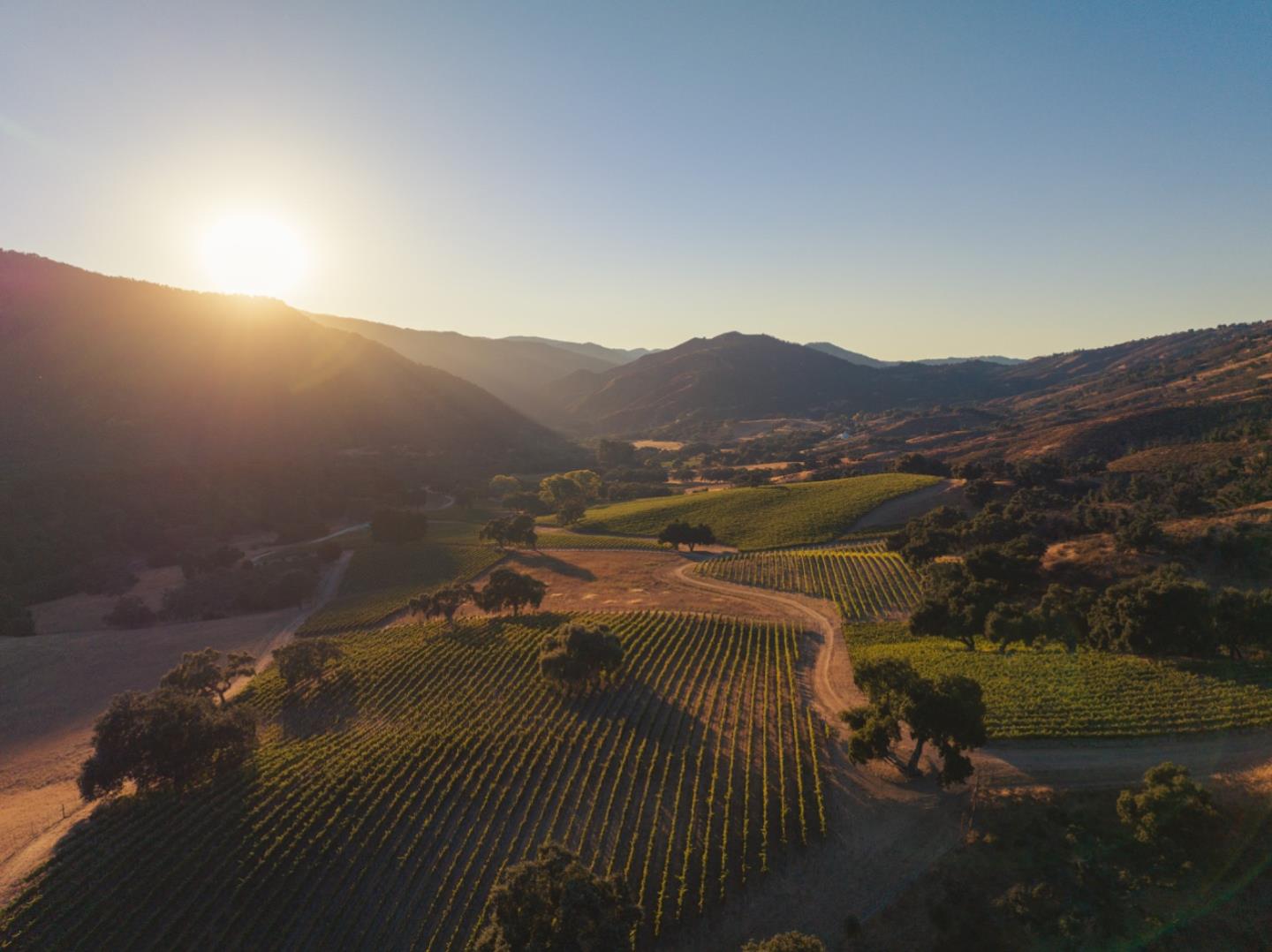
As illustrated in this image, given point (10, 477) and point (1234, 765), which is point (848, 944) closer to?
point (1234, 765)

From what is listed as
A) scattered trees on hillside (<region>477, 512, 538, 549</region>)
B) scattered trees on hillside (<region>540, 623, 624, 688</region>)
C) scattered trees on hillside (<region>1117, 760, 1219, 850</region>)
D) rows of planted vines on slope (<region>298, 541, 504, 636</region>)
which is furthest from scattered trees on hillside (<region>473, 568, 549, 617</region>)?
scattered trees on hillside (<region>1117, 760, 1219, 850</region>)

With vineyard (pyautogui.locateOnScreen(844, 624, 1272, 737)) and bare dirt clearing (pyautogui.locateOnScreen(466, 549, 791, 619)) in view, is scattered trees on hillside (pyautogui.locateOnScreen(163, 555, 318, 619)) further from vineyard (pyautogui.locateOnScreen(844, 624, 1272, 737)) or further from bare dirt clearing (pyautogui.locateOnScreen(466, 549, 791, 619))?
vineyard (pyautogui.locateOnScreen(844, 624, 1272, 737))

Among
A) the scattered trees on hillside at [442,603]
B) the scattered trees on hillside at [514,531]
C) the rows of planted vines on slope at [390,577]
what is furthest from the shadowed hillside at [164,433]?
the scattered trees on hillside at [442,603]

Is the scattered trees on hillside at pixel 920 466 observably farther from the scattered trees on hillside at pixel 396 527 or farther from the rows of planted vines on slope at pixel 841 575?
the scattered trees on hillside at pixel 396 527

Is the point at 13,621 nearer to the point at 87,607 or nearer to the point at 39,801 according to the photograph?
the point at 87,607

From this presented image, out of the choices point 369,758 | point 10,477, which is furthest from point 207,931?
point 10,477

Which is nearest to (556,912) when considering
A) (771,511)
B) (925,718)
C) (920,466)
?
(925,718)
